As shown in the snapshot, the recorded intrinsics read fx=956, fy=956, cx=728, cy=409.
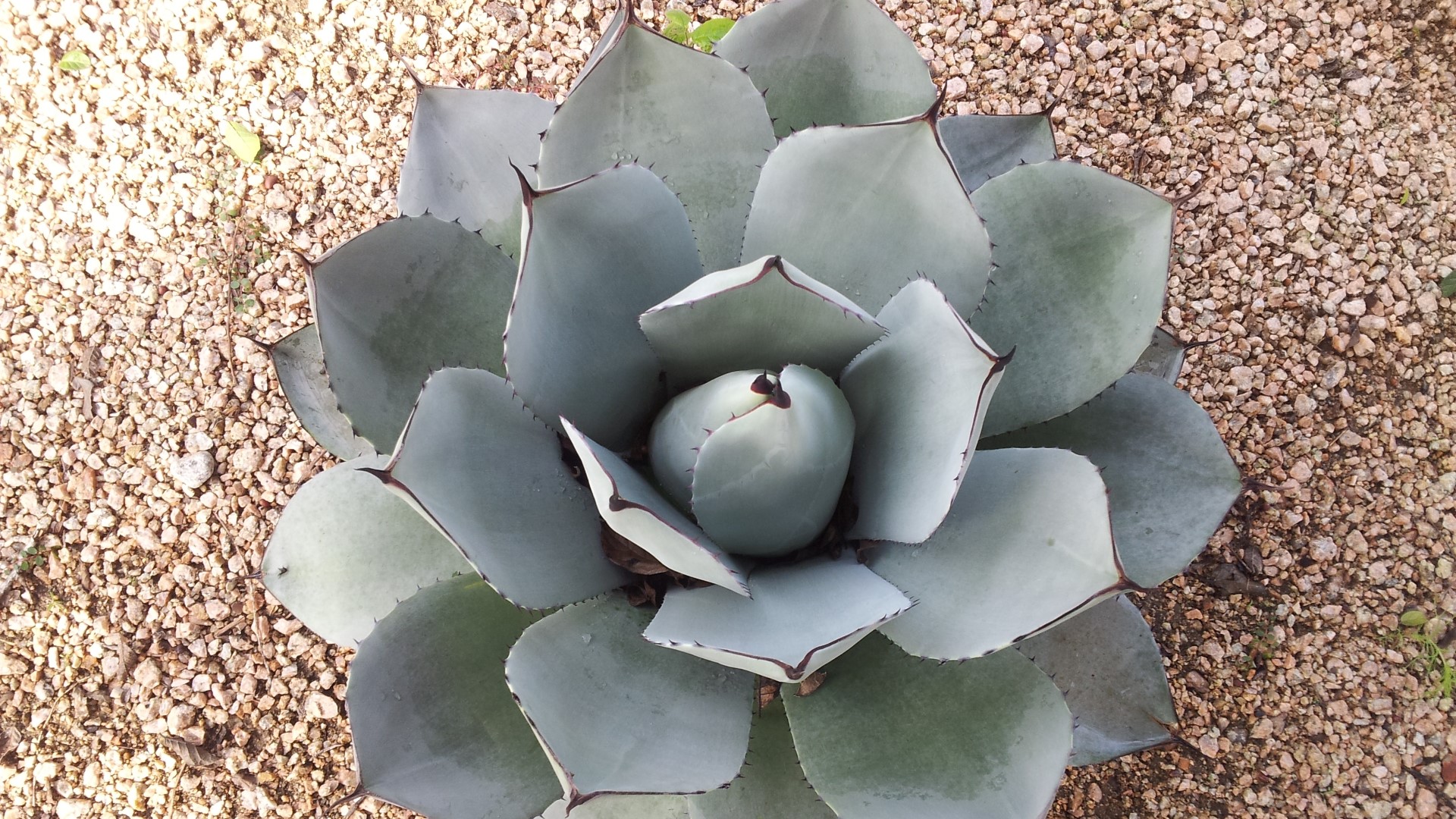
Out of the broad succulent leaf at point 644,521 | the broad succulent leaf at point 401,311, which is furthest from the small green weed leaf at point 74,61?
the broad succulent leaf at point 644,521

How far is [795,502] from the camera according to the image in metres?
0.86

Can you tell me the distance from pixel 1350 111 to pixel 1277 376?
1.79 feet

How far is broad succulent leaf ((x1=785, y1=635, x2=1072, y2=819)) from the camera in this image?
2.84ft

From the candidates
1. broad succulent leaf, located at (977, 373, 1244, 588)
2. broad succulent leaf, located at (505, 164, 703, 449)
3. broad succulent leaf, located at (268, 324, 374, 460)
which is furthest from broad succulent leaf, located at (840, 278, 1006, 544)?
broad succulent leaf, located at (268, 324, 374, 460)

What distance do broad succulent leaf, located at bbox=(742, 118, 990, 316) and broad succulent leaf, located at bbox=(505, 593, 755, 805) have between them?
15.5 inches

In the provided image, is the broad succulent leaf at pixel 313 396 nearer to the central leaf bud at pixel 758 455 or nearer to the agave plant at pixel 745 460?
the agave plant at pixel 745 460

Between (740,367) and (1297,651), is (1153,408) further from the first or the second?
(1297,651)

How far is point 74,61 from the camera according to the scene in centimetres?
184

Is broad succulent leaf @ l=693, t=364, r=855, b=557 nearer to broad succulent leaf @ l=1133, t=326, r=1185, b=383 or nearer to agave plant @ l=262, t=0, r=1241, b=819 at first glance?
agave plant @ l=262, t=0, r=1241, b=819

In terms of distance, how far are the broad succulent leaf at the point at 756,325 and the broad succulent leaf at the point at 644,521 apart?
14cm

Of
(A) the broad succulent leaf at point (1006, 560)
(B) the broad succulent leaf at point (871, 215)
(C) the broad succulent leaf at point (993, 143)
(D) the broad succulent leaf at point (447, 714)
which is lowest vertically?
(D) the broad succulent leaf at point (447, 714)

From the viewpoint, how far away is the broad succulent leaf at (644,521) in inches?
28.1

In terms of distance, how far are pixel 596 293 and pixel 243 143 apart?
126cm

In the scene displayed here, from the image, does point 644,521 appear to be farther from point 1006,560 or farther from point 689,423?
point 1006,560
